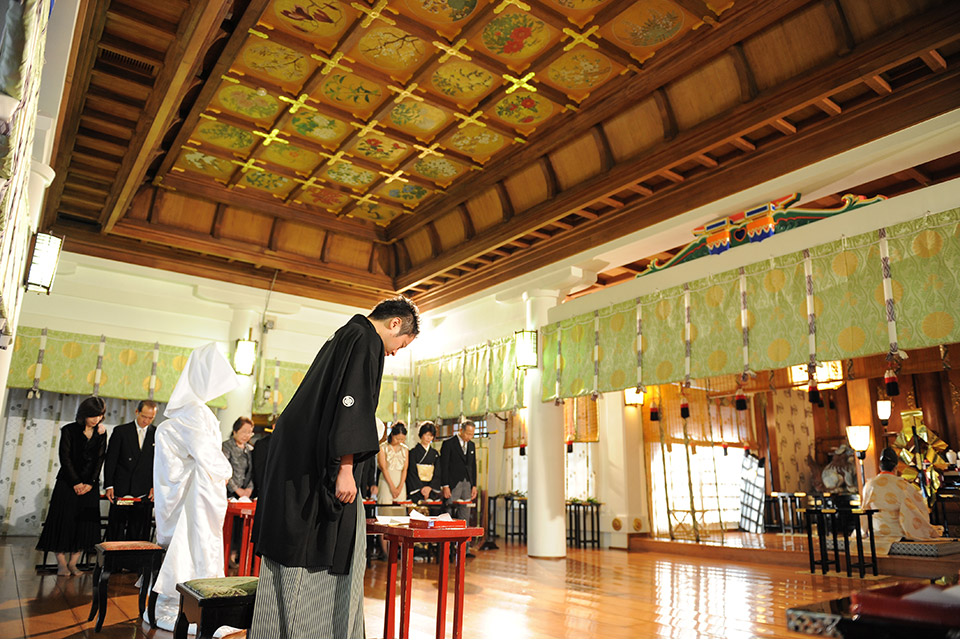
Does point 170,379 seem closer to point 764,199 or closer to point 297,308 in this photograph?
point 297,308

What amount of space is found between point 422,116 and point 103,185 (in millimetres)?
4098

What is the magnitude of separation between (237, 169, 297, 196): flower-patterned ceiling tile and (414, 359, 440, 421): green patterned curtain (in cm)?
409

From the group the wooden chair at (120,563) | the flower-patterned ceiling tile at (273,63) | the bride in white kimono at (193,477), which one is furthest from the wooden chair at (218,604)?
the flower-patterned ceiling tile at (273,63)

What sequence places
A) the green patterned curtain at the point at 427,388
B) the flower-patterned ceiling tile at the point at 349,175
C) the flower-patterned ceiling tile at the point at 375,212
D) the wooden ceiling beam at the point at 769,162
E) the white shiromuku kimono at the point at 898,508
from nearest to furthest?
the wooden ceiling beam at the point at 769,162 → the white shiromuku kimono at the point at 898,508 → the flower-patterned ceiling tile at the point at 349,175 → the flower-patterned ceiling tile at the point at 375,212 → the green patterned curtain at the point at 427,388

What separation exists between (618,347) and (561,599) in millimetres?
3379

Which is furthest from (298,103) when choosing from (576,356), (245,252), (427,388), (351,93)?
(427,388)

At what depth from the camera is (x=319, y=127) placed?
762cm

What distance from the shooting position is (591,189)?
762 centimetres

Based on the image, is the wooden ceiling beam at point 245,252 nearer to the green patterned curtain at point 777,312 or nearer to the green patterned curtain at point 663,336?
the green patterned curtain at point 663,336

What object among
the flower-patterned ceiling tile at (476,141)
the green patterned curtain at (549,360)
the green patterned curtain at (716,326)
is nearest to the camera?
the green patterned curtain at (716,326)

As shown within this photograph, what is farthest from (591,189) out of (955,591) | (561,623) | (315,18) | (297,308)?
(955,591)

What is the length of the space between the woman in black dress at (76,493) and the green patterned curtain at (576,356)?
531 centimetres

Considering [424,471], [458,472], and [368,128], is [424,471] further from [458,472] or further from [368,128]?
[368,128]

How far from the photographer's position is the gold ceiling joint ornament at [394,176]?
8500mm
